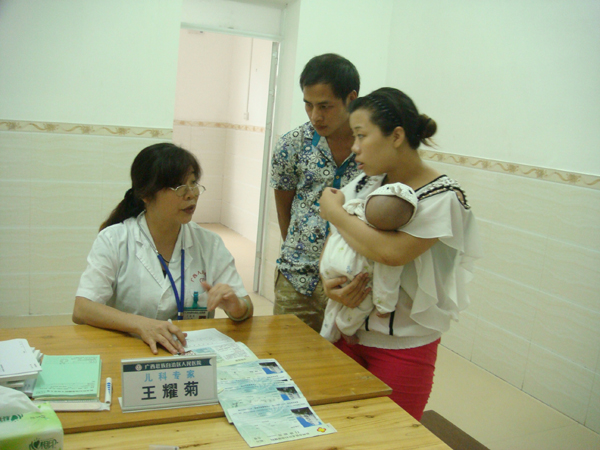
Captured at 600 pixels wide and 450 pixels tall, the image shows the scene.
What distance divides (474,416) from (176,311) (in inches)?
75.0

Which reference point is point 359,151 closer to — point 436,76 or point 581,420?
point 581,420

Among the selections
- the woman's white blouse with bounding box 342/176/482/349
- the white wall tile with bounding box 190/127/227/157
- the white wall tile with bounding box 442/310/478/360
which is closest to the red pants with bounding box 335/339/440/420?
the woman's white blouse with bounding box 342/176/482/349

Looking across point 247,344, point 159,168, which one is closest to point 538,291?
point 247,344

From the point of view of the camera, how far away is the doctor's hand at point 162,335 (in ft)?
5.49

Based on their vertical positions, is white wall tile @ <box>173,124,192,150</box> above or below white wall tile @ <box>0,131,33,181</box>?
above

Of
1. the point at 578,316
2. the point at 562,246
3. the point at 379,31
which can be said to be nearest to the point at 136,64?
the point at 379,31

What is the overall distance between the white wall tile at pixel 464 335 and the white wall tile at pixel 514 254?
1.27 ft

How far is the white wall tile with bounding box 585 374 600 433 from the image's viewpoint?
9.82ft

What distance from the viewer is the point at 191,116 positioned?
282 inches

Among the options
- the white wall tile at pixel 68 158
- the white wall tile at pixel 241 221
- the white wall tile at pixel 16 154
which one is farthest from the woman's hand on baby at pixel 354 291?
the white wall tile at pixel 241 221

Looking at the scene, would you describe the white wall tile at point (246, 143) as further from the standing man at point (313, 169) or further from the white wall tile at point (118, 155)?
the standing man at point (313, 169)

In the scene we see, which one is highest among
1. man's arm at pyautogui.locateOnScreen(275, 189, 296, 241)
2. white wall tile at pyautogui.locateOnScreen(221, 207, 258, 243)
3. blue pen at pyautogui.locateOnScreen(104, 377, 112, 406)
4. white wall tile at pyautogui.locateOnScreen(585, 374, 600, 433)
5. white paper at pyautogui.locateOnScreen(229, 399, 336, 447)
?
man's arm at pyautogui.locateOnScreen(275, 189, 296, 241)

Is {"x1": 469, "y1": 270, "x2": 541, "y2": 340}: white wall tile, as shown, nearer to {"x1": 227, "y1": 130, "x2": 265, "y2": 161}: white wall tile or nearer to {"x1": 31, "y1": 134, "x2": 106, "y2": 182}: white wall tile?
{"x1": 31, "y1": 134, "x2": 106, "y2": 182}: white wall tile

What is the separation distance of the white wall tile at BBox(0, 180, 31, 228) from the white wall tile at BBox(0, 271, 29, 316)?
1.20ft
